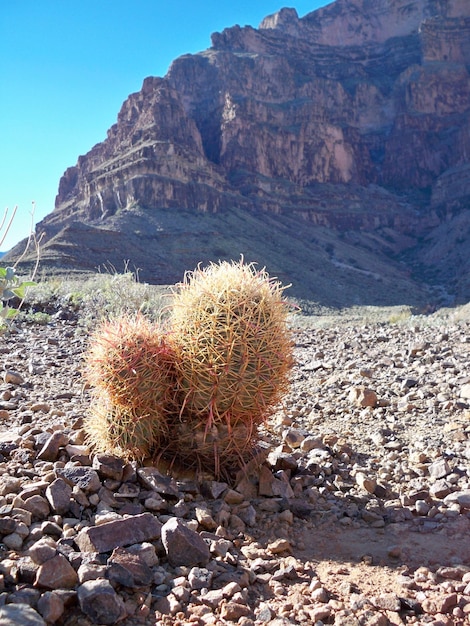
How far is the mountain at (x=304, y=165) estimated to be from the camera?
164ft

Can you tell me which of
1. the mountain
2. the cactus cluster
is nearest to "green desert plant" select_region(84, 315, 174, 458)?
the cactus cluster

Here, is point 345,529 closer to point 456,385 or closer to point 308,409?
point 308,409

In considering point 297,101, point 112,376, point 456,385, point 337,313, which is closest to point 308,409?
point 456,385

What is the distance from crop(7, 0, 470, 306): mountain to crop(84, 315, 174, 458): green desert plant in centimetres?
3161

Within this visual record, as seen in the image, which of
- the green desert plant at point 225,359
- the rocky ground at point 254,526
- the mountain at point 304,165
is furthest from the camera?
the mountain at point 304,165

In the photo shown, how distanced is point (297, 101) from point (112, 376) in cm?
9860

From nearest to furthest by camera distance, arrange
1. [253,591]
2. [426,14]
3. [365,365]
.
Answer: [253,591]
[365,365]
[426,14]

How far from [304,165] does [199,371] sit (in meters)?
87.2

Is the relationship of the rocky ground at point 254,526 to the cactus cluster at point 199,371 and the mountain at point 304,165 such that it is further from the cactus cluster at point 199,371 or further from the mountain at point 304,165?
the mountain at point 304,165

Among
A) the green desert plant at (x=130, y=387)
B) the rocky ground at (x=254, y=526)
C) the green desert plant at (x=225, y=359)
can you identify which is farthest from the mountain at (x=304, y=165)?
the green desert plant at (x=225, y=359)

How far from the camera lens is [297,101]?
3711 inches

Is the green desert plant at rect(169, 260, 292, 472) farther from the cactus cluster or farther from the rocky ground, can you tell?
the rocky ground

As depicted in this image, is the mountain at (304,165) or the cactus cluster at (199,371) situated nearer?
the cactus cluster at (199,371)

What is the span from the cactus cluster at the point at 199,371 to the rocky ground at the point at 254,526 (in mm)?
250
